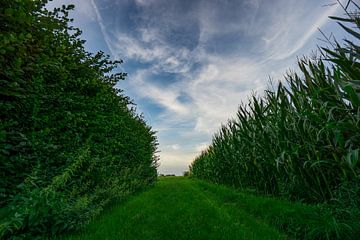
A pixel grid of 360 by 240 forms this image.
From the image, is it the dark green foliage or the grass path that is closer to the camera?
the dark green foliage

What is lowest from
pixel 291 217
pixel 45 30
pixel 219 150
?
pixel 291 217

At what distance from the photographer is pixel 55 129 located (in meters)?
4.29

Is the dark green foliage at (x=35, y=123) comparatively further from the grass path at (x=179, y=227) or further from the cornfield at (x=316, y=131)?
the cornfield at (x=316, y=131)

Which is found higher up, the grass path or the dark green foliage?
the dark green foliage

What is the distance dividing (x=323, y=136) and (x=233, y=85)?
735 cm

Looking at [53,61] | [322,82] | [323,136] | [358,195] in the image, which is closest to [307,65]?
[322,82]

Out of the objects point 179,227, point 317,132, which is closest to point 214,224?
point 179,227


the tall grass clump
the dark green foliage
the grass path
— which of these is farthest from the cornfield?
the dark green foliage

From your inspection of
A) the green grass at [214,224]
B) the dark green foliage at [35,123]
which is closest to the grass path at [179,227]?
the green grass at [214,224]

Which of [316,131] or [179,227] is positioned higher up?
[316,131]

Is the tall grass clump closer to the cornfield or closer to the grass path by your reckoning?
the cornfield

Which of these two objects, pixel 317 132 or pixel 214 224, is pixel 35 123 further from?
pixel 317 132

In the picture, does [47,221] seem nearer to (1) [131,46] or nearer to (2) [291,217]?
(2) [291,217]

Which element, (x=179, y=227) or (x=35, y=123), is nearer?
(x=35, y=123)
